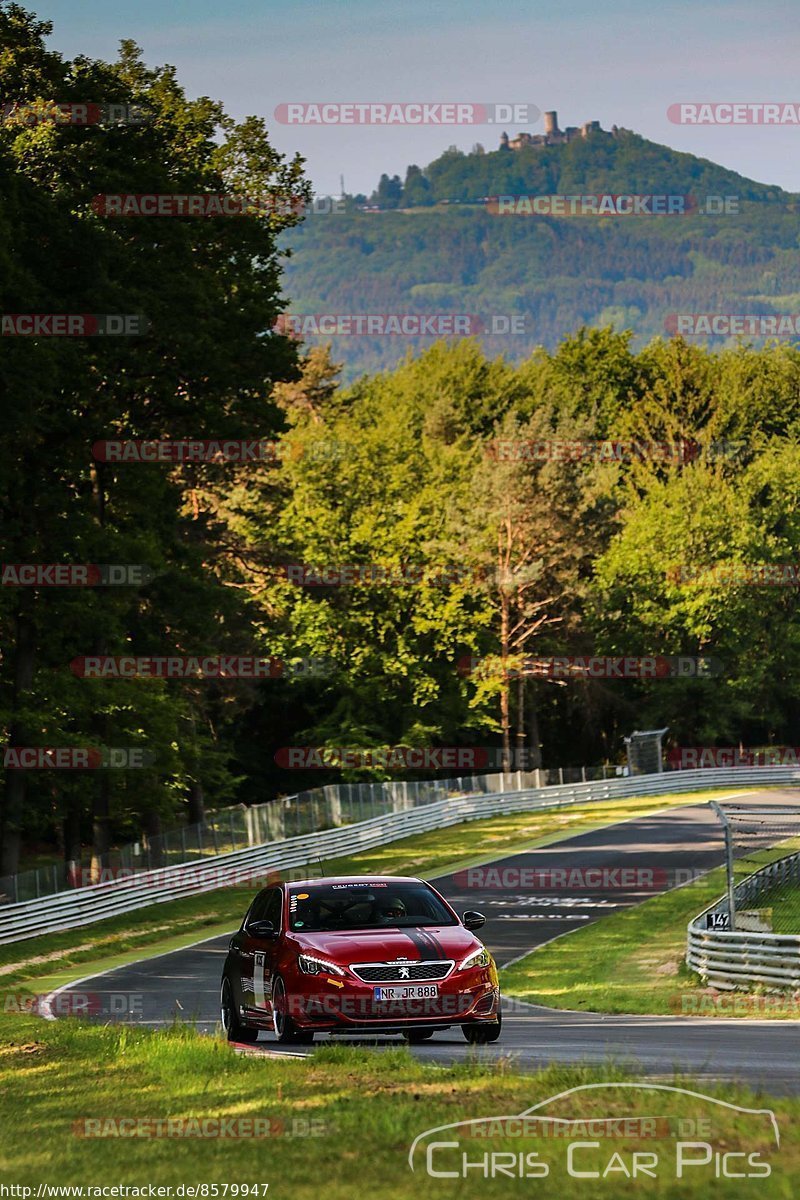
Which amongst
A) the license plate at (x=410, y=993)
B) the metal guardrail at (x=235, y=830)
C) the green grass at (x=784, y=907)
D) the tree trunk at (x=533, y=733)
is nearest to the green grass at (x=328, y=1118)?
the license plate at (x=410, y=993)

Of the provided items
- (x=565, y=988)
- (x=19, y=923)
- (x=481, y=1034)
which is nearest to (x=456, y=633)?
(x=19, y=923)

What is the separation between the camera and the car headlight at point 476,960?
44.3 feet

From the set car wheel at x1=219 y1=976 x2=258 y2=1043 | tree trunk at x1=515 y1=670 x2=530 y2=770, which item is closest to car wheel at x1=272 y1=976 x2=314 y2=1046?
car wheel at x1=219 y1=976 x2=258 y2=1043

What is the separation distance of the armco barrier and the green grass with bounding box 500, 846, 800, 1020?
1116cm

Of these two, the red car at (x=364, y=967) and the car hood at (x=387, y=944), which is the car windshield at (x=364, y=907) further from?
the car hood at (x=387, y=944)

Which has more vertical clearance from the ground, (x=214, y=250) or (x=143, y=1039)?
(x=214, y=250)

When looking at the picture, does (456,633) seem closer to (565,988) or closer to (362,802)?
(362,802)

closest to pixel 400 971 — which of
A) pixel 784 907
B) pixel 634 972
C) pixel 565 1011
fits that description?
pixel 565 1011

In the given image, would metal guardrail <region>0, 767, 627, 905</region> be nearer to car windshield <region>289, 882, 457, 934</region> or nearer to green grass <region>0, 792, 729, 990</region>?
green grass <region>0, 792, 729, 990</region>

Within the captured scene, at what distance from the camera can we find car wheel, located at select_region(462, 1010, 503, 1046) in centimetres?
1382

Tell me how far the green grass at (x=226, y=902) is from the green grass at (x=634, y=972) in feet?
26.3

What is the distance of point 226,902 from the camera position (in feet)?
131

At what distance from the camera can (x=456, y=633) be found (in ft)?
255

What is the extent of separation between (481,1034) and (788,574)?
253 ft
